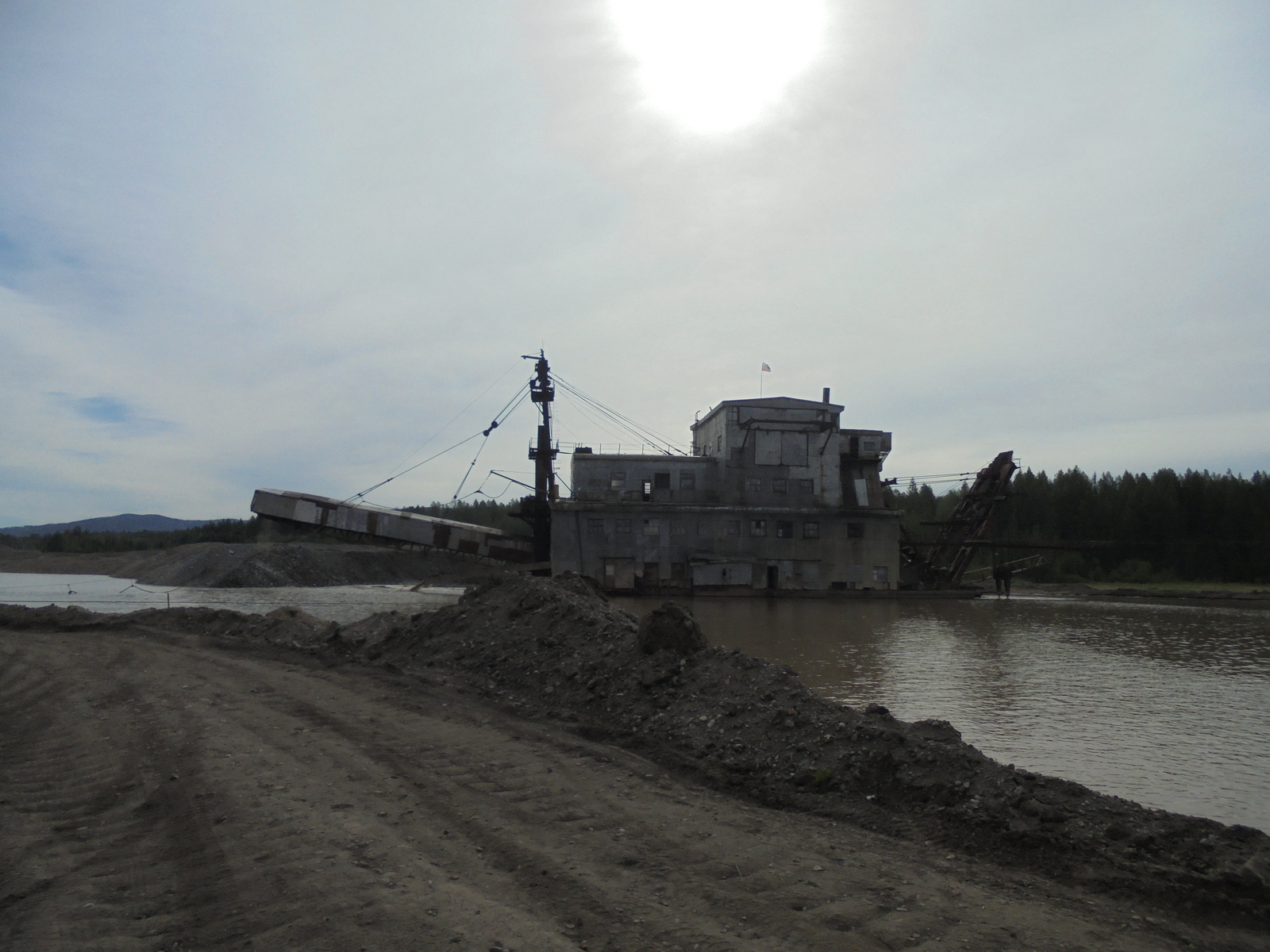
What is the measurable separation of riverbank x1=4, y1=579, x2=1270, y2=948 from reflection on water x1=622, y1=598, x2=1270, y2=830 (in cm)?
218

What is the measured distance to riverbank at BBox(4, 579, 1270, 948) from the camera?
4324 mm

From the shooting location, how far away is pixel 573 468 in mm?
36500

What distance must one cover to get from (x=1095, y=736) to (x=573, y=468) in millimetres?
29039

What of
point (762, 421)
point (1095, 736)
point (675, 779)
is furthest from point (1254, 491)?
point (675, 779)

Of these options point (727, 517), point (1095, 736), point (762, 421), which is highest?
point (762, 421)

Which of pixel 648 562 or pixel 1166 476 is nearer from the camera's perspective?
pixel 648 562

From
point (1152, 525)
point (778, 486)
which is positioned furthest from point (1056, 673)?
point (1152, 525)

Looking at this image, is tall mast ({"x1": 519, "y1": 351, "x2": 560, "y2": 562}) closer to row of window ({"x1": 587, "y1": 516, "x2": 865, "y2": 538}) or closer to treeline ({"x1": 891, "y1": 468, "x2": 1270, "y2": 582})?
row of window ({"x1": 587, "y1": 516, "x2": 865, "y2": 538})

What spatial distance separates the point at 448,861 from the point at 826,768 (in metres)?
3.12

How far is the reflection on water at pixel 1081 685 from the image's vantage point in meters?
7.52

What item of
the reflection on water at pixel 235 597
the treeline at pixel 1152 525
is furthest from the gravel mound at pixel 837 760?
the treeline at pixel 1152 525

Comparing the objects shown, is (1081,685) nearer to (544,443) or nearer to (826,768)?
(826,768)

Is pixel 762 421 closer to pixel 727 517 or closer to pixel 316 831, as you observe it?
pixel 727 517

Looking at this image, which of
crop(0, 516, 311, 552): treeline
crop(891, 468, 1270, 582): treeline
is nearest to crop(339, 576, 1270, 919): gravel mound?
crop(891, 468, 1270, 582): treeline
